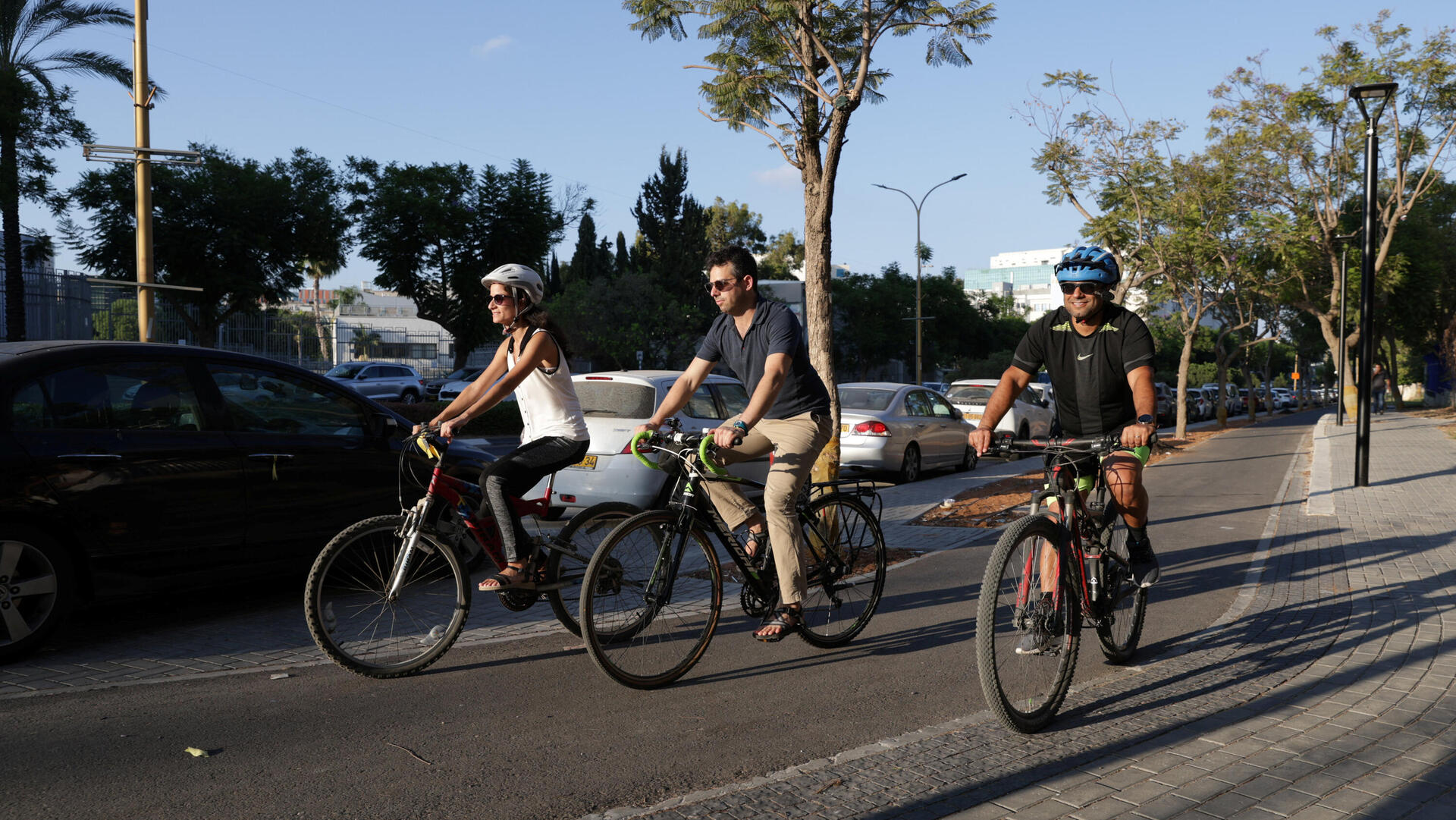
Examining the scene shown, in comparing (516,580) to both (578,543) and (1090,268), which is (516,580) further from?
(1090,268)

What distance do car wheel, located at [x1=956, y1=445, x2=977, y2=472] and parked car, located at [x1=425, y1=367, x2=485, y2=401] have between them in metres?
26.4

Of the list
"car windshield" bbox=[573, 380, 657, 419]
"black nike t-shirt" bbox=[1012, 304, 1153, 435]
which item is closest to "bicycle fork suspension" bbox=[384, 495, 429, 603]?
"black nike t-shirt" bbox=[1012, 304, 1153, 435]

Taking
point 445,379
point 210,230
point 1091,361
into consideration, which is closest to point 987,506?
point 1091,361

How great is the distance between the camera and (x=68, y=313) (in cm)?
2159

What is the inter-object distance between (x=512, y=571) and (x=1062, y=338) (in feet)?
9.14

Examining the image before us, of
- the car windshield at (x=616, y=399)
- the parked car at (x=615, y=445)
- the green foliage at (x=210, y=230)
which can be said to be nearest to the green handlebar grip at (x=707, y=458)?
the parked car at (x=615, y=445)

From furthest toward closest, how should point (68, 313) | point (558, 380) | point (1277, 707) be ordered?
point (68, 313) → point (558, 380) → point (1277, 707)

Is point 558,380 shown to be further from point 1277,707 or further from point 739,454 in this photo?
point 1277,707

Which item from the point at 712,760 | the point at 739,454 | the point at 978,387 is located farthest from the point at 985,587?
the point at 978,387

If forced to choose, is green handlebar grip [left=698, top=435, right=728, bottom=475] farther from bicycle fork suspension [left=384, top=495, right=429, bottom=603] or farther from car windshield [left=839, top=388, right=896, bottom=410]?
car windshield [left=839, top=388, right=896, bottom=410]

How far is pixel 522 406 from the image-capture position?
5406mm

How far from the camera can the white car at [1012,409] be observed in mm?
20938

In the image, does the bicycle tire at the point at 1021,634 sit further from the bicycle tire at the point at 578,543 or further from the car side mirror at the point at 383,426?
the car side mirror at the point at 383,426

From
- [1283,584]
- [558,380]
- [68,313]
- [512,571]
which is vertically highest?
[68,313]
